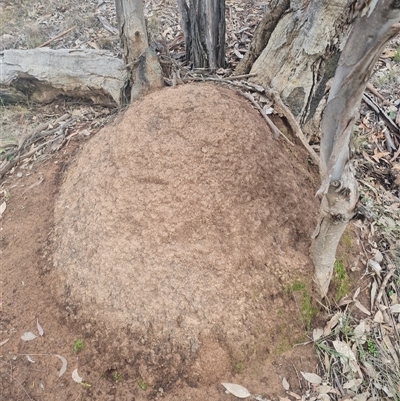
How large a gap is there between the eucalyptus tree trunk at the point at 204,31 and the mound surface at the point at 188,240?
0.80 meters

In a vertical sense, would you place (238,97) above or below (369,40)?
below

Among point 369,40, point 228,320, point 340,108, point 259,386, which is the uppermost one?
point 369,40

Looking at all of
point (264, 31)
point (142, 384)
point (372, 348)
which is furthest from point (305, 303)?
point (264, 31)

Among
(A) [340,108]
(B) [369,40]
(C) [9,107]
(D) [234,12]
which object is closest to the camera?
(B) [369,40]

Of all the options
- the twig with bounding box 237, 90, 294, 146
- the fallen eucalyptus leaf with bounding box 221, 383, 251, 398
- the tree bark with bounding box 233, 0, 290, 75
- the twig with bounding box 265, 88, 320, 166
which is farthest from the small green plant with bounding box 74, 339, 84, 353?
the tree bark with bounding box 233, 0, 290, 75

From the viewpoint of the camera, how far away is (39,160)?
8.84 ft

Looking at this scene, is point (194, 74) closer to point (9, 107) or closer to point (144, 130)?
point (144, 130)

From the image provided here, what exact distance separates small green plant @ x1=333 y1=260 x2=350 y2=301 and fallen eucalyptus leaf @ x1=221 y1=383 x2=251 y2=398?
25.1 inches

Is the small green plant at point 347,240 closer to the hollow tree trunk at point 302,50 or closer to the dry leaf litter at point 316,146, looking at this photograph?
the dry leaf litter at point 316,146

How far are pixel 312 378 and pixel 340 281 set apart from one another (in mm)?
491

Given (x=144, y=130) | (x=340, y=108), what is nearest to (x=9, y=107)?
(x=144, y=130)

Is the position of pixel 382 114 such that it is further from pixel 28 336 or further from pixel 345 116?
pixel 28 336

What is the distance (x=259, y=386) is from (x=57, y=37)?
3.84m

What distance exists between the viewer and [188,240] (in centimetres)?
189
